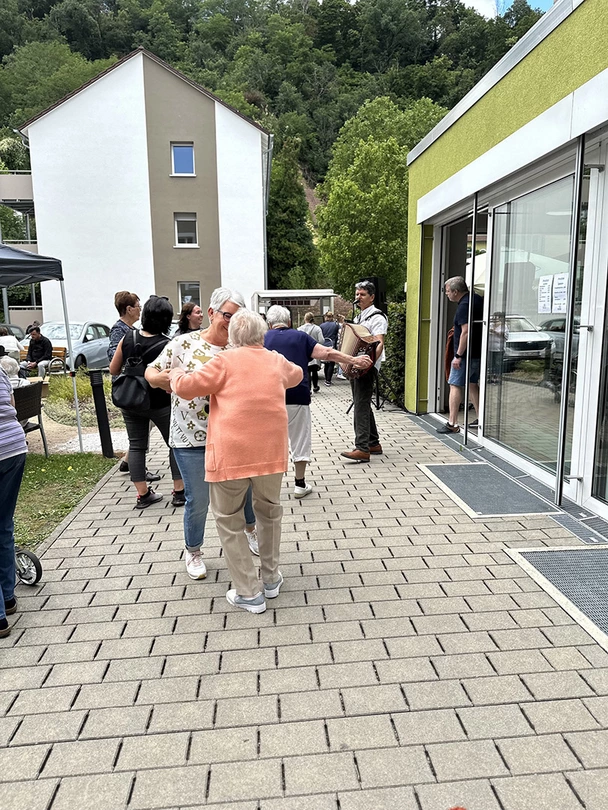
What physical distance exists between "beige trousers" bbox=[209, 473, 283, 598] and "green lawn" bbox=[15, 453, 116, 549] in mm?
2031

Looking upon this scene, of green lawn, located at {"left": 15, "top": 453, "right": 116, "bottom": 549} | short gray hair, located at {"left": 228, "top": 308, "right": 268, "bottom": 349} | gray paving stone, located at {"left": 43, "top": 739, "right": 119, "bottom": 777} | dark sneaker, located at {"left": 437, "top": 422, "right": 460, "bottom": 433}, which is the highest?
short gray hair, located at {"left": 228, "top": 308, "right": 268, "bottom": 349}

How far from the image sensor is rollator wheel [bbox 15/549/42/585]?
150 inches

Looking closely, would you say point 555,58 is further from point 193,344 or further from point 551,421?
point 193,344

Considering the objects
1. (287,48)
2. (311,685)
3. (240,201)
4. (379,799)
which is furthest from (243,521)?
(287,48)

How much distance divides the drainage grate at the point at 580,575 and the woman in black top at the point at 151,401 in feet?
9.95

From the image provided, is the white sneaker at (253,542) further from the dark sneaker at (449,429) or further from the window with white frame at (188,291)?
the window with white frame at (188,291)

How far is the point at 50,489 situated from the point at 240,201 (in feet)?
72.1

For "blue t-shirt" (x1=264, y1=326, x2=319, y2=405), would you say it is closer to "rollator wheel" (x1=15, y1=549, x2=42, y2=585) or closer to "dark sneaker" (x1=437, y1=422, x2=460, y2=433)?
"rollator wheel" (x1=15, y1=549, x2=42, y2=585)

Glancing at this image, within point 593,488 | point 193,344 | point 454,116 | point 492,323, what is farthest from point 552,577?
point 454,116

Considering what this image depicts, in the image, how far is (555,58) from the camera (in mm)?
5102

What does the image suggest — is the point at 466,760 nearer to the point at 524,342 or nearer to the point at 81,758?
the point at 81,758

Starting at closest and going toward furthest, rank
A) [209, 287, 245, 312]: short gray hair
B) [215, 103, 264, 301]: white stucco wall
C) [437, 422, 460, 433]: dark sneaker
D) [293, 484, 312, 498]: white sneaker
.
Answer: [209, 287, 245, 312]: short gray hair, [293, 484, 312, 498]: white sneaker, [437, 422, 460, 433]: dark sneaker, [215, 103, 264, 301]: white stucco wall

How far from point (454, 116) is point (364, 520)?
548 cm

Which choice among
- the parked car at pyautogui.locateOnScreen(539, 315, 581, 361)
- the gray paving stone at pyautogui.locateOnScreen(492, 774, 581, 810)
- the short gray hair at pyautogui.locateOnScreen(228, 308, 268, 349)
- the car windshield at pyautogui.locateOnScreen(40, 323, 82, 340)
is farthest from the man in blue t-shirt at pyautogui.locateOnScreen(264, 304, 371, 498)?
the car windshield at pyautogui.locateOnScreen(40, 323, 82, 340)
